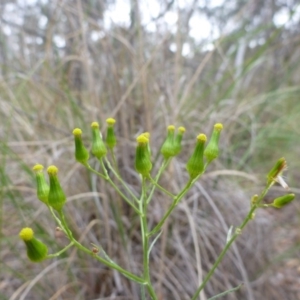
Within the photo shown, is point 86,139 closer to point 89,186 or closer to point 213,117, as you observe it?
point 89,186

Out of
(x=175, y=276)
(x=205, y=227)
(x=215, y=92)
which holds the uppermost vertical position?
(x=215, y=92)

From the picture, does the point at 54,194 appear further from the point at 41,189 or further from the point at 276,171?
the point at 276,171

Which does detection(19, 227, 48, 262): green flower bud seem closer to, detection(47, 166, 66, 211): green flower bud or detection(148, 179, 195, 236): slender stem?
detection(47, 166, 66, 211): green flower bud

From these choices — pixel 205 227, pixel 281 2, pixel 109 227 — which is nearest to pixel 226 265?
pixel 205 227

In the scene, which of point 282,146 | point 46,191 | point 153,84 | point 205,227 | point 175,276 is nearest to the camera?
point 46,191

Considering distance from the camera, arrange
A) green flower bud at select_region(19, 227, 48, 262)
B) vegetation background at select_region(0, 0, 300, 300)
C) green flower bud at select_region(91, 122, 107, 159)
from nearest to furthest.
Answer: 1. green flower bud at select_region(19, 227, 48, 262)
2. green flower bud at select_region(91, 122, 107, 159)
3. vegetation background at select_region(0, 0, 300, 300)

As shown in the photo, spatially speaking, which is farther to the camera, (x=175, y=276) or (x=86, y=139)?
(x=86, y=139)

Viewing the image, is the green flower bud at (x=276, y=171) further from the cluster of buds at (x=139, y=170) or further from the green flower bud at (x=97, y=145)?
the green flower bud at (x=97, y=145)

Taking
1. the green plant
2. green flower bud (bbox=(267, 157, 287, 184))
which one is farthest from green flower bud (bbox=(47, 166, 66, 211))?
green flower bud (bbox=(267, 157, 287, 184))

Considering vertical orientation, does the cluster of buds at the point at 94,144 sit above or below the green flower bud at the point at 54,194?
above

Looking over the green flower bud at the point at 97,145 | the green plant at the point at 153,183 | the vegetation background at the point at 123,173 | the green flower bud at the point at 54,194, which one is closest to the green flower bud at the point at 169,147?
the green plant at the point at 153,183

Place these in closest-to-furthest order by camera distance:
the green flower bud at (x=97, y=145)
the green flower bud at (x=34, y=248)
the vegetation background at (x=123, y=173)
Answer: the green flower bud at (x=34, y=248)
the green flower bud at (x=97, y=145)
the vegetation background at (x=123, y=173)
